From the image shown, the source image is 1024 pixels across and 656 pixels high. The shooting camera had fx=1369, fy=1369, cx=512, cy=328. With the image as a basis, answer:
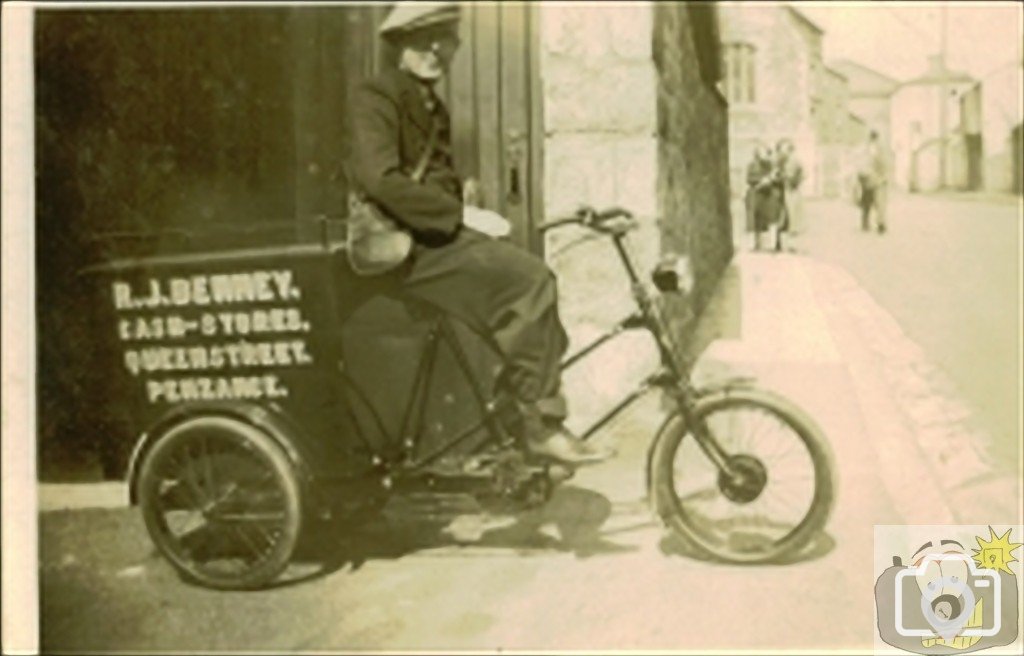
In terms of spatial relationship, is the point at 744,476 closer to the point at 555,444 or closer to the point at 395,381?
the point at 555,444

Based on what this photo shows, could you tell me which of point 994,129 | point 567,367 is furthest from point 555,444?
point 994,129

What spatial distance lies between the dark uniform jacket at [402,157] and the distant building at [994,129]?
1.41 m

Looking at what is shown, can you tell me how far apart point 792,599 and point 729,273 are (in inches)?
35.0

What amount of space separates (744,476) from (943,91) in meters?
1.23

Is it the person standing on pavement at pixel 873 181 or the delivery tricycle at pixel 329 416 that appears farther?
the person standing on pavement at pixel 873 181

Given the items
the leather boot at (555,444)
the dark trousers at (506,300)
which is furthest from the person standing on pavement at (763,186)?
the leather boot at (555,444)

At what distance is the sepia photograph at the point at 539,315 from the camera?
3641 millimetres

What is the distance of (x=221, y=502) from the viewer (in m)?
3.68

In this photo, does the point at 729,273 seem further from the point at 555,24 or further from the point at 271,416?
the point at 271,416

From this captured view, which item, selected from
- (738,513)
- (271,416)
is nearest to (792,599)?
(738,513)

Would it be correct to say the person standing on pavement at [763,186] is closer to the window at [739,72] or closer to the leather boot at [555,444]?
Answer: the window at [739,72]

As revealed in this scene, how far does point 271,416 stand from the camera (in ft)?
12.0

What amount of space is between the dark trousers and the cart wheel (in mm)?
611

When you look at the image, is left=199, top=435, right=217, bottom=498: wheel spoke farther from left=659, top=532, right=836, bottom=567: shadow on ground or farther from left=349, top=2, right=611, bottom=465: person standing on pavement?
left=659, top=532, right=836, bottom=567: shadow on ground
